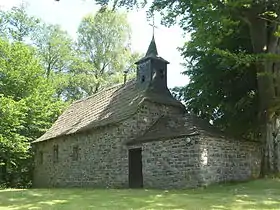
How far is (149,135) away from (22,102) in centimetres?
1210

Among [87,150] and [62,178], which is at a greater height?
[87,150]

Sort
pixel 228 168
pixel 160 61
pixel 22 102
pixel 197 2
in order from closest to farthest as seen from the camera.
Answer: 1. pixel 197 2
2. pixel 228 168
3. pixel 160 61
4. pixel 22 102

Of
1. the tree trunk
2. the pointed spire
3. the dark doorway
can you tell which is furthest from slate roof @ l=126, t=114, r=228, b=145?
the pointed spire

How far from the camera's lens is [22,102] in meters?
27.5

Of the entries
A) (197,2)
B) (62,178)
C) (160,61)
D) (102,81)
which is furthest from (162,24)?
(102,81)

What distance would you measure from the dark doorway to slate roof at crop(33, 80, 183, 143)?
2.01m

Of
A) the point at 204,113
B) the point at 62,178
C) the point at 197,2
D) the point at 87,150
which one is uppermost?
the point at 197,2

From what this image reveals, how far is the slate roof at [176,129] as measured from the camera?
1752 cm

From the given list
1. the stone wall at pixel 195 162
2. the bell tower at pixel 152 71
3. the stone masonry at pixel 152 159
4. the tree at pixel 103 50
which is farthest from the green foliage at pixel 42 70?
the stone wall at pixel 195 162

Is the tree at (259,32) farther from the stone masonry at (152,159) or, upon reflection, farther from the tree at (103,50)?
the tree at (103,50)

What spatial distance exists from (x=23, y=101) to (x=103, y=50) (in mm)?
14333

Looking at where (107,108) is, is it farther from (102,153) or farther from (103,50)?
(103,50)

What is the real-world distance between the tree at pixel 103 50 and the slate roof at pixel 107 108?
11.6 meters

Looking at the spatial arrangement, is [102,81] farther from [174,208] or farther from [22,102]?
[174,208]
